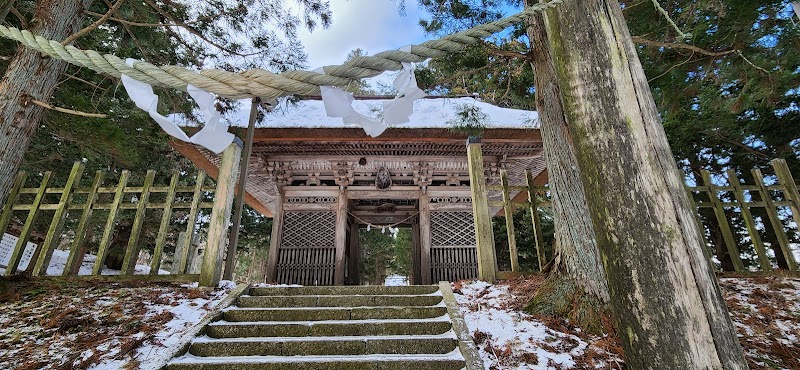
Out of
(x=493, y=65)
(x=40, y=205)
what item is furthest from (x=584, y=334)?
(x=40, y=205)

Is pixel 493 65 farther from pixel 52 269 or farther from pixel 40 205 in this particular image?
pixel 52 269

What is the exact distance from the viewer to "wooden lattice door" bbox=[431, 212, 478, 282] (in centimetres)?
786

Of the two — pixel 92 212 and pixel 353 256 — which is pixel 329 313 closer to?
pixel 92 212

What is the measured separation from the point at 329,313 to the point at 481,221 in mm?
2278

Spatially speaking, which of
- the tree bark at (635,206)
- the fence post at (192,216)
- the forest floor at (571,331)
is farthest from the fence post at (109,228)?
the tree bark at (635,206)

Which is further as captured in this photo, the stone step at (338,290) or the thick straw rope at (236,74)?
the stone step at (338,290)

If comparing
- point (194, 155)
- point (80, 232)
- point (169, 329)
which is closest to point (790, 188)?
point (169, 329)

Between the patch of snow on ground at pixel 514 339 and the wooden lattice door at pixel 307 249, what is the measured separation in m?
4.63

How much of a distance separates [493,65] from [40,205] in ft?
20.4

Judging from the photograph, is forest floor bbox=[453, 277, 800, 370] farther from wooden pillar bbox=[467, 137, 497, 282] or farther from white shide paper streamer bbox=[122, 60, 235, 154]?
white shide paper streamer bbox=[122, 60, 235, 154]

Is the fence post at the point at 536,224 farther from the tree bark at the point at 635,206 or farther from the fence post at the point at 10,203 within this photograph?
the fence post at the point at 10,203

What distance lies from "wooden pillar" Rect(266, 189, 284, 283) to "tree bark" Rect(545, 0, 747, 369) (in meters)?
7.42

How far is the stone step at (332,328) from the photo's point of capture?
3188mm

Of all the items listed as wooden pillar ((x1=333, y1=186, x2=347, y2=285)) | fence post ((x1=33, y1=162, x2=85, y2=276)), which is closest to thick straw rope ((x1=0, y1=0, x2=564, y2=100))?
fence post ((x1=33, y1=162, x2=85, y2=276))
